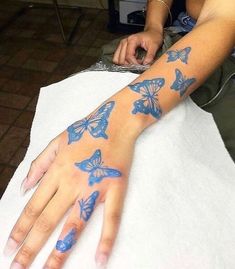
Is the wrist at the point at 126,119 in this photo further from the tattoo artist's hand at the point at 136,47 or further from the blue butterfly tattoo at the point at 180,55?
the tattoo artist's hand at the point at 136,47

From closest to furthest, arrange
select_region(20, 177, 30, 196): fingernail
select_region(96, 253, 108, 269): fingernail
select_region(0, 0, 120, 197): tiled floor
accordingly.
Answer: select_region(96, 253, 108, 269): fingernail, select_region(20, 177, 30, 196): fingernail, select_region(0, 0, 120, 197): tiled floor

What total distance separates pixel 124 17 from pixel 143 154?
164 cm

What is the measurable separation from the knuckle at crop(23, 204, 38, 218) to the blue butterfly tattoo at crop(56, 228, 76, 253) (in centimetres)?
7

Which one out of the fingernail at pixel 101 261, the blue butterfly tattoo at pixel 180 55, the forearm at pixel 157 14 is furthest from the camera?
the forearm at pixel 157 14

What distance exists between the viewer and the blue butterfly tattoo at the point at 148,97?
2.11ft

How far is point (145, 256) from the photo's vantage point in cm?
48

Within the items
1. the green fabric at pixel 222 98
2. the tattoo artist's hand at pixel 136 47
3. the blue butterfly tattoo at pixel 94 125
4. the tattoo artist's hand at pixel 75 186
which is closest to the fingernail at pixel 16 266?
the tattoo artist's hand at pixel 75 186

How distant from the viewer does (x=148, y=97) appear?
2.18 ft

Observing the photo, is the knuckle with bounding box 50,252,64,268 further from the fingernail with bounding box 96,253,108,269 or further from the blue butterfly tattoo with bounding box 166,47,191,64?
the blue butterfly tattoo with bounding box 166,47,191,64

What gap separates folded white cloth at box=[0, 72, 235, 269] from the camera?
0.49 meters

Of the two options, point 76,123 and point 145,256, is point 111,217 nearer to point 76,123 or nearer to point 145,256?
point 145,256

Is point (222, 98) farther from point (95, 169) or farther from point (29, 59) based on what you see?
point (29, 59)

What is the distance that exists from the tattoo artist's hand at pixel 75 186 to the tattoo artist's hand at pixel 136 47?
12.0 inches

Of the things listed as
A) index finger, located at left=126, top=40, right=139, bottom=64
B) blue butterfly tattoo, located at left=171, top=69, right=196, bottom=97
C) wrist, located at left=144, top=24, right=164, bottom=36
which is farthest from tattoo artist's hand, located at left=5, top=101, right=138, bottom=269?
wrist, located at left=144, top=24, right=164, bottom=36
